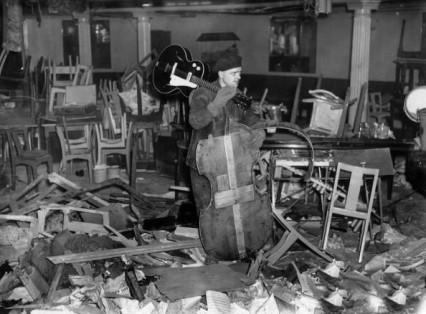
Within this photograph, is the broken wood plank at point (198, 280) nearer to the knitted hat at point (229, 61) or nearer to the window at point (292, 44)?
the knitted hat at point (229, 61)

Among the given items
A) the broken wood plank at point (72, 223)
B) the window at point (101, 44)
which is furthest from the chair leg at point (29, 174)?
the window at point (101, 44)

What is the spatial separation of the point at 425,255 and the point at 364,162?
1394 millimetres

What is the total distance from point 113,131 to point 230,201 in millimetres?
5617

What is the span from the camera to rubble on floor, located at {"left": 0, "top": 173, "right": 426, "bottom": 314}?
5613mm

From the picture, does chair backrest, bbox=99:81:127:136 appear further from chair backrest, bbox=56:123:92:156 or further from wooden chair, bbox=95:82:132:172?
chair backrest, bbox=56:123:92:156

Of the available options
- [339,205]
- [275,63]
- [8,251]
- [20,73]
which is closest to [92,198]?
[8,251]

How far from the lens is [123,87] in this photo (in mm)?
11977

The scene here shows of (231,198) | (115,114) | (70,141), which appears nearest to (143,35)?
(115,114)

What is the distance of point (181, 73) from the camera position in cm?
→ 610

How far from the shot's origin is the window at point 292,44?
16.9m

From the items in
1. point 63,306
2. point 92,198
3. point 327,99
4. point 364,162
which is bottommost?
point 63,306

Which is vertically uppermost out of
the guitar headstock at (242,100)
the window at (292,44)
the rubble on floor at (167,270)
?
the window at (292,44)

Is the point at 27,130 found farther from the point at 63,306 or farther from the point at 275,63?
the point at 275,63

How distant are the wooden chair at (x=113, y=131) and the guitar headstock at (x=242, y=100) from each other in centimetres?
433
